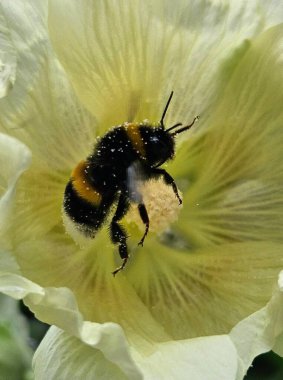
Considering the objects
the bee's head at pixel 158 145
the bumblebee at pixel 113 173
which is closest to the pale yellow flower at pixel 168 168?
the bumblebee at pixel 113 173

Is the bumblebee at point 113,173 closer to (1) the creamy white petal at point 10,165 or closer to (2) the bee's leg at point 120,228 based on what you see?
(2) the bee's leg at point 120,228

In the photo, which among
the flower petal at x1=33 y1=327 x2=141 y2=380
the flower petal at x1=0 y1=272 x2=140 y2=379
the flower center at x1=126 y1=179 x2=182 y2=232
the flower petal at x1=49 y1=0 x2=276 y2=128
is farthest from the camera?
the flower center at x1=126 y1=179 x2=182 y2=232

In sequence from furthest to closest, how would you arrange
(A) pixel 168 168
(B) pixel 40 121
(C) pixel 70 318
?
(A) pixel 168 168, (B) pixel 40 121, (C) pixel 70 318

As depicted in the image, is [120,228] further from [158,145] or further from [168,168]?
[168,168]

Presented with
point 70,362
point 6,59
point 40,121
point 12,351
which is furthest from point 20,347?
point 6,59

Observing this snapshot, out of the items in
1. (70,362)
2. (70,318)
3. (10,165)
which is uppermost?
(10,165)

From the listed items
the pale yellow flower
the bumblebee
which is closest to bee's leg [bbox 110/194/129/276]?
the bumblebee

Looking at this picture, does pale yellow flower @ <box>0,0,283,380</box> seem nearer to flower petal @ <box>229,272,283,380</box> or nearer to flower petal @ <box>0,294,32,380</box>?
flower petal @ <box>229,272,283,380</box>
